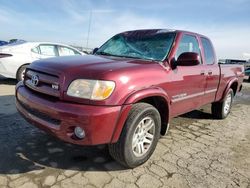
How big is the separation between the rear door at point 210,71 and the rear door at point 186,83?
23cm

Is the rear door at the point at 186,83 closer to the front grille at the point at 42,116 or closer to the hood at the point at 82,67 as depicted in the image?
the hood at the point at 82,67

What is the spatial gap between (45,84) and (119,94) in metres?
0.93

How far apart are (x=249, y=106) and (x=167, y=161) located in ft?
18.4

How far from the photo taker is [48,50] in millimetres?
8766

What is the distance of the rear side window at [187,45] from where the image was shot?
4.01 m

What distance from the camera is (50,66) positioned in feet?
10.2

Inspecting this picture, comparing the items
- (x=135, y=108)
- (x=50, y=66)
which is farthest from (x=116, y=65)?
(x=50, y=66)

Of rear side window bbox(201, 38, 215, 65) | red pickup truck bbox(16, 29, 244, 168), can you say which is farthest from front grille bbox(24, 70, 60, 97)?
rear side window bbox(201, 38, 215, 65)

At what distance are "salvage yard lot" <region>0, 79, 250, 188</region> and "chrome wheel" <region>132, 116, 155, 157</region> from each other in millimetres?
225

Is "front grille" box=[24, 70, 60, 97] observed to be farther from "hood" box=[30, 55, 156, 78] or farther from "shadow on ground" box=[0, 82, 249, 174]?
"shadow on ground" box=[0, 82, 249, 174]

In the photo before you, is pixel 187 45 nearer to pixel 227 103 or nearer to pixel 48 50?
pixel 227 103

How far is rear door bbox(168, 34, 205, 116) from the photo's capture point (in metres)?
3.73

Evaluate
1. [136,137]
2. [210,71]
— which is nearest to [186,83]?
[210,71]

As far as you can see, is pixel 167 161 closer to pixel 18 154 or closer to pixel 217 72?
pixel 18 154
